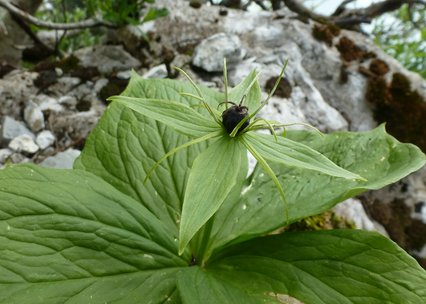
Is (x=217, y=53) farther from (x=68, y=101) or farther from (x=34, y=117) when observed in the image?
(x=34, y=117)

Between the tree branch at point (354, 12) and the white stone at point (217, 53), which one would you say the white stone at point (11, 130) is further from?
the tree branch at point (354, 12)

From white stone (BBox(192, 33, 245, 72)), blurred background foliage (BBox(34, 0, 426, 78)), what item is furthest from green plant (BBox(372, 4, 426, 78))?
white stone (BBox(192, 33, 245, 72))

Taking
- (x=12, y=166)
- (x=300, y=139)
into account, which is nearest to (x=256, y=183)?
(x=300, y=139)

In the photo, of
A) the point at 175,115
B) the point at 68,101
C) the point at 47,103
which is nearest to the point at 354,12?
the point at 68,101

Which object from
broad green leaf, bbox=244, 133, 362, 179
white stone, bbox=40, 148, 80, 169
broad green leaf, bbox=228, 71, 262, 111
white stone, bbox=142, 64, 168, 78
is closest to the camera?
broad green leaf, bbox=244, 133, 362, 179

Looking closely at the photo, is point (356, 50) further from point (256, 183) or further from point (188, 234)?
point (188, 234)

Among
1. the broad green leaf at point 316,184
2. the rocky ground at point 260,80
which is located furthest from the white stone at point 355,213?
the broad green leaf at point 316,184

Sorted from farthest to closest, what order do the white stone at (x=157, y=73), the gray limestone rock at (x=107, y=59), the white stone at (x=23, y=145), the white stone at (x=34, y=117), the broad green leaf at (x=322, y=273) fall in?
1. the gray limestone rock at (x=107, y=59)
2. the white stone at (x=157, y=73)
3. the white stone at (x=34, y=117)
4. the white stone at (x=23, y=145)
5. the broad green leaf at (x=322, y=273)

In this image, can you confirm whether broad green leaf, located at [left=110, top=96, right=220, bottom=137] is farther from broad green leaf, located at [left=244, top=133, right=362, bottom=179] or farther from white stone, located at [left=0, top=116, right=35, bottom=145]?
white stone, located at [left=0, top=116, right=35, bottom=145]
